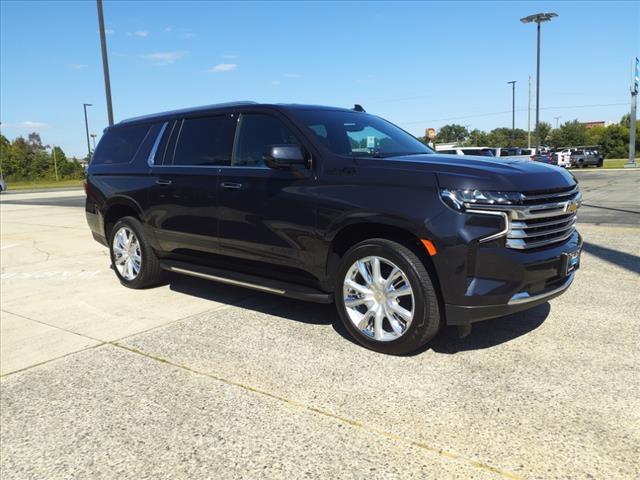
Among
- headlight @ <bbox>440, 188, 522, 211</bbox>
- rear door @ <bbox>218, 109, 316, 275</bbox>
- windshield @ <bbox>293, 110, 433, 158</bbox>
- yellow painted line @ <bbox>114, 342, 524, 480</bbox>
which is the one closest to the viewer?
yellow painted line @ <bbox>114, 342, 524, 480</bbox>

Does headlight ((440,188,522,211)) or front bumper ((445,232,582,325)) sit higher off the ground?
headlight ((440,188,522,211))

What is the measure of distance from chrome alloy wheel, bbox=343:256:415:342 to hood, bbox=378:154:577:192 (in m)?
0.71

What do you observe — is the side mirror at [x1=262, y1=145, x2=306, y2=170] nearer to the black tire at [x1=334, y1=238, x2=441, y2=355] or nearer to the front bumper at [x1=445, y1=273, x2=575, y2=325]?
the black tire at [x1=334, y1=238, x2=441, y2=355]

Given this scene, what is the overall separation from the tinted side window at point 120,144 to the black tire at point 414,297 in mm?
3347

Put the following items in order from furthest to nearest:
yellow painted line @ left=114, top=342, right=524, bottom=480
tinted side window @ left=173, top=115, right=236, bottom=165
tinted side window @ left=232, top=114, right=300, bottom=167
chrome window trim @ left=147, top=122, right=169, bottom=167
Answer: chrome window trim @ left=147, top=122, right=169, bottom=167
tinted side window @ left=173, top=115, right=236, bottom=165
tinted side window @ left=232, top=114, right=300, bottom=167
yellow painted line @ left=114, top=342, right=524, bottom=480

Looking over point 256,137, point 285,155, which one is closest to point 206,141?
point 256,137

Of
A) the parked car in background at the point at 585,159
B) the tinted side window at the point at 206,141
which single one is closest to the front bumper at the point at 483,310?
the tinted side window at the point at 206,141

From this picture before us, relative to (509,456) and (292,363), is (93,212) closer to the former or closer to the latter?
(292,363)

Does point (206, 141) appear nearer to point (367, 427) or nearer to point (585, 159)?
point (367, 427)

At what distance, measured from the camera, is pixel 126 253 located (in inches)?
244

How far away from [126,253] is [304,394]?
12.1ft

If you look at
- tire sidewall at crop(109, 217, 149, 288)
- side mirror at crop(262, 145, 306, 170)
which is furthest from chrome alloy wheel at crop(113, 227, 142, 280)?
side mirror at crop(262, 145, 306, 170)

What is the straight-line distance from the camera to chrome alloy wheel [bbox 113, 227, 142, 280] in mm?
6059

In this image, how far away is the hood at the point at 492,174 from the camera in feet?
11.1
